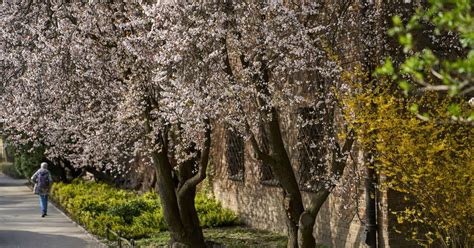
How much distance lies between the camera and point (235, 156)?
1582 centimetres

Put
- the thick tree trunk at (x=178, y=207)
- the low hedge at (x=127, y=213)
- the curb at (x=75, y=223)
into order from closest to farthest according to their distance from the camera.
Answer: the thick tree trunk at (x=178, y=207), the curb at (x=75, y=223), the low hedge at (x=127, y=213)

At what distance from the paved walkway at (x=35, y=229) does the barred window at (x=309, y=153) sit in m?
4.38

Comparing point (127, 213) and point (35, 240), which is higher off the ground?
point (127, 213)

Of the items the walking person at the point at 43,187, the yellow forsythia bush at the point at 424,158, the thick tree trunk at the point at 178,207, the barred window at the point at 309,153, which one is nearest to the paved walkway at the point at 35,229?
the walking person at the point at 43,187

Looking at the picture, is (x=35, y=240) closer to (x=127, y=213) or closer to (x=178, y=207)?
(x=127, y=213)

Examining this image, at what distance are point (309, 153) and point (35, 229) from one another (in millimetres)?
7764

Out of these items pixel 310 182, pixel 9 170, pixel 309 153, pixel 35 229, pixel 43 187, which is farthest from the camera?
pixel 9 170

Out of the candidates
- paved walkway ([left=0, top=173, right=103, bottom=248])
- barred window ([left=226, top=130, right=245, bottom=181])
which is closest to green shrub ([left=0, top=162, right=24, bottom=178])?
paved walkway ([left=0, top=173, right=103, bottom=248])

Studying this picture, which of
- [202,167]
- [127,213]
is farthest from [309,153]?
[127,213]

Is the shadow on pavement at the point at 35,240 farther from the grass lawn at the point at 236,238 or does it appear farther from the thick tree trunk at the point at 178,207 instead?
the thick tree trunk at the point at 178,207

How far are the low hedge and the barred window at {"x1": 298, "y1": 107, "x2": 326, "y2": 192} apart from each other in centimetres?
344

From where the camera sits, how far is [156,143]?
11.6 m

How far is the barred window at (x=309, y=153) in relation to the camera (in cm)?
1105

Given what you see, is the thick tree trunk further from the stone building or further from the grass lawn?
the stone building
